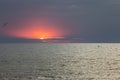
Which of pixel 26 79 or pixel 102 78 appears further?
pixel 102 78

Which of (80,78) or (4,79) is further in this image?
(80,78)

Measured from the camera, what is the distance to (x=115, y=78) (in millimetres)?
73938

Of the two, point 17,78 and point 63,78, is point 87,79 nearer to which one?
point 63,78

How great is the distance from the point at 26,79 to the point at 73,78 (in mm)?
13022

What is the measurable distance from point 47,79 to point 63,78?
17.0 ft

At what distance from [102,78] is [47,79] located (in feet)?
48.7

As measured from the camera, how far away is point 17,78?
69.8 metres

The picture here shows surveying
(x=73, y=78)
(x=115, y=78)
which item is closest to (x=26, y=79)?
(x=73, y=78)

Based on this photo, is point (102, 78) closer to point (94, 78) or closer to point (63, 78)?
point (94, 78)

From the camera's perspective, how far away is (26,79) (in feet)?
223

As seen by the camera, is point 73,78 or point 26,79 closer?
point 26,79

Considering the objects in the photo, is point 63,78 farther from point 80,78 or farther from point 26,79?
point 26,79

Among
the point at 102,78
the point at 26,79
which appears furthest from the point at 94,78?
the point at 26,79

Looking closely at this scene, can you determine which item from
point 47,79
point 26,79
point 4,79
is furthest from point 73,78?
point 4,79
